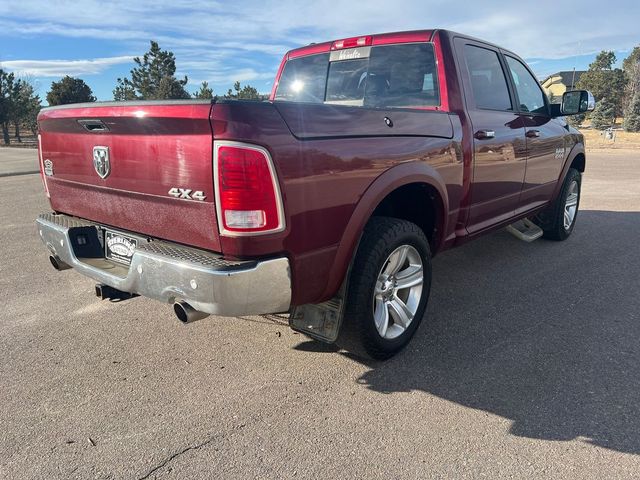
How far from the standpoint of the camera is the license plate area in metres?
2.72

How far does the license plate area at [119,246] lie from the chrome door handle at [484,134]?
249cm

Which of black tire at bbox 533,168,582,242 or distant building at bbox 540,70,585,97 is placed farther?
distant building at bbox 540,70,585,97

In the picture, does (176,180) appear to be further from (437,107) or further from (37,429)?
(437,107)

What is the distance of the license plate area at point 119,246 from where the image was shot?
2719mm

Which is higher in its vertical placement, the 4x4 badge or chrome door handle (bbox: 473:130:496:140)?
chrome door handle (bbox: 473:130:496:140)

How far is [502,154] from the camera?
13.1 ft

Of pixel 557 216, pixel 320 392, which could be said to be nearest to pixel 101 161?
pixel 320 392

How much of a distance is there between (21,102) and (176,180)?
156 ft

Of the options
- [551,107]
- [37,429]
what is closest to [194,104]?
[37,429]

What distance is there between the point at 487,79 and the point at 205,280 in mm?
3037

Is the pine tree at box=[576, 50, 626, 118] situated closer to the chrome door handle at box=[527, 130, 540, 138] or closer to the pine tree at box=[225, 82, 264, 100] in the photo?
the pine tree at box=[225, 82, 264, 100]

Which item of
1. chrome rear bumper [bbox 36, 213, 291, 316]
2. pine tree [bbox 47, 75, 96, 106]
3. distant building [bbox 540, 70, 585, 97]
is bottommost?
chrome rear bumper [bbox 36, 213, 291, 316]

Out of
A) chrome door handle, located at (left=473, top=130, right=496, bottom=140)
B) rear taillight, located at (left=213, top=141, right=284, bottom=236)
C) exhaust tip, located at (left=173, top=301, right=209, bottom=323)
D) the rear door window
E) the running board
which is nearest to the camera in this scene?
rear taillight, located at (left=213, top=141, right=284, bottom=236)

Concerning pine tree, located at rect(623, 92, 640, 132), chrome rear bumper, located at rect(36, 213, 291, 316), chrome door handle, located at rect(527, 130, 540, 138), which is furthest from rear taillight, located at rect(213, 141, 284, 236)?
pine tree, located at rect(623, 92, 640, 132)
